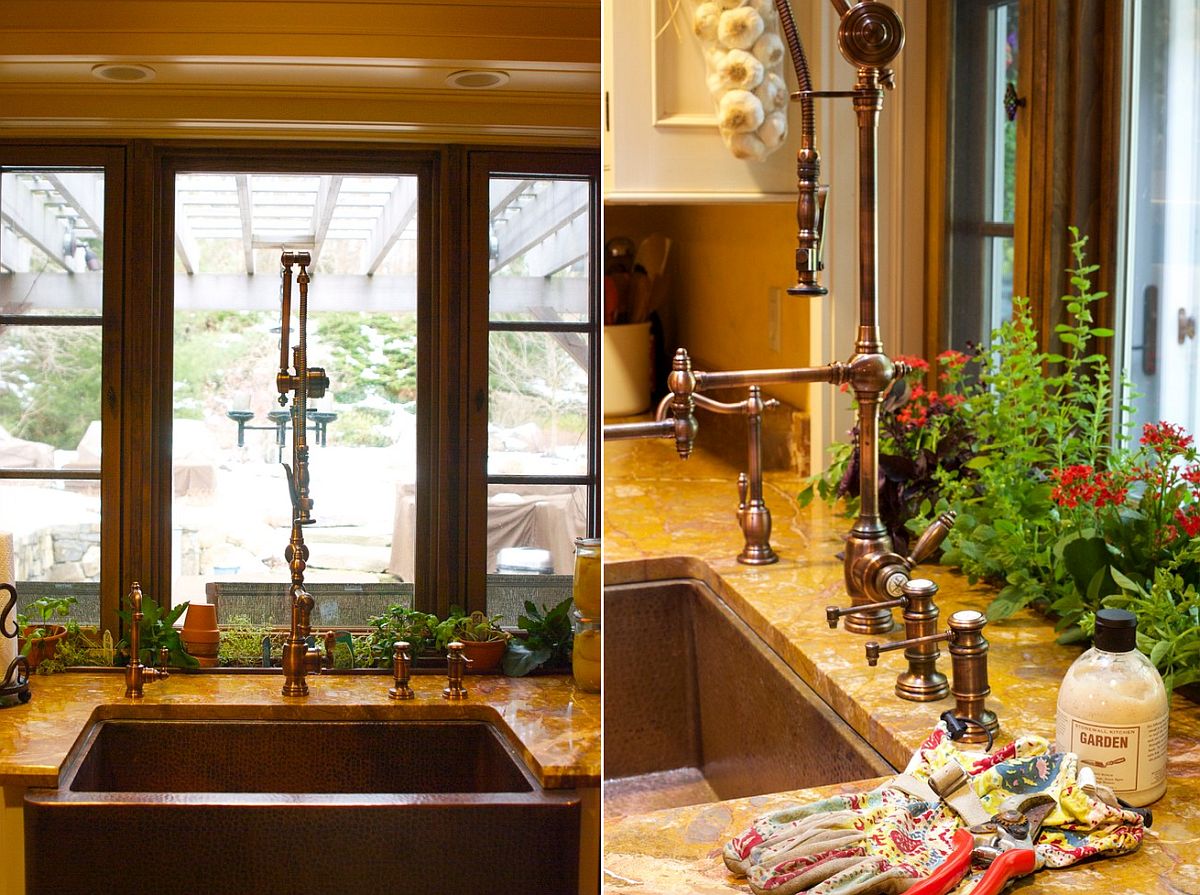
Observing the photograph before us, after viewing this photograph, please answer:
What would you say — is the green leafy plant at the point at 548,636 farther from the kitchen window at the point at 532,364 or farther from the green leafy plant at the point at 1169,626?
the green leafy plant at the point at 1169,626

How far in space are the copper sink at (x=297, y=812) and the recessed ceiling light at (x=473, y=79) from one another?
0.15 meters

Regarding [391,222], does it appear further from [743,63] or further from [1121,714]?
[743,63]

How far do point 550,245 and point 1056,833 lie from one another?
50cm

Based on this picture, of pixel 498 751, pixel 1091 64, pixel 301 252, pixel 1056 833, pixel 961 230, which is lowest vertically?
pixel 1056 833

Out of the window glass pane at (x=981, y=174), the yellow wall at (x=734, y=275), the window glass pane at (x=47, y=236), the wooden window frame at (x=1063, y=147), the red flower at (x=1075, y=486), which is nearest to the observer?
the window glass pane at (x=47, y=236)

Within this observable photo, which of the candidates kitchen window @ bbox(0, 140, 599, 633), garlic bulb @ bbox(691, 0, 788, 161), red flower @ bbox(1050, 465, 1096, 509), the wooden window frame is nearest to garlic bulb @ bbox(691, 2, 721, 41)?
garlic bulb @ bbox(691, 0, 788, 161)

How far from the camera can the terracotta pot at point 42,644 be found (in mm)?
252

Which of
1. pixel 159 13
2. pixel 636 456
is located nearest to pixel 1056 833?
pixel 159 13

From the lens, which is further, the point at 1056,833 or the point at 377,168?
the point at 1056,833

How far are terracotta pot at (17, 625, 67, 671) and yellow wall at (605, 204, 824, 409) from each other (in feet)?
3.90

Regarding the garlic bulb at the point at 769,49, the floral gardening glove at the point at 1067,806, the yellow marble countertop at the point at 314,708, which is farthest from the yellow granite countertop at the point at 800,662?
the garlic bulb at the point at 769,49

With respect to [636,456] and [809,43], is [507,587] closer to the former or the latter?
[809,43]

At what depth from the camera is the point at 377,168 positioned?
10.5 inches

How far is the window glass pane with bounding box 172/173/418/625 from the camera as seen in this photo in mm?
261
